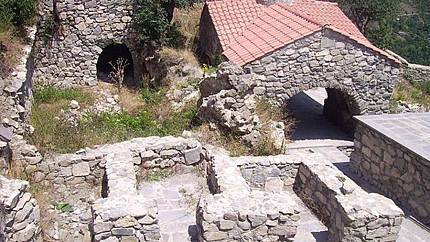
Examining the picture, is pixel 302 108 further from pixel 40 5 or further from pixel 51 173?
pixel 51 173

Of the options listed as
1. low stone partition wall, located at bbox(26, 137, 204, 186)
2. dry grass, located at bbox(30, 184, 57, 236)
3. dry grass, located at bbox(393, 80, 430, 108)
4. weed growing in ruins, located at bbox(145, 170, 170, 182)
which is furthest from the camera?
dry grass, located at bbox(393, 80, 430, 108)

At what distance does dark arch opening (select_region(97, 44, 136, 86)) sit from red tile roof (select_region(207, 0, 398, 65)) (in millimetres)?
3659

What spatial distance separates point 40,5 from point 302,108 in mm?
8796

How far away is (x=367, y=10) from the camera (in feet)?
72.5

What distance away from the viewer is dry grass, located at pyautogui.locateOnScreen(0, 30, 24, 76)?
10.0 meters

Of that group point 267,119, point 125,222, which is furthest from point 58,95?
point 125,222

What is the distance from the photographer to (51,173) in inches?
308

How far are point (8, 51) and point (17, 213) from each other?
6111 mm

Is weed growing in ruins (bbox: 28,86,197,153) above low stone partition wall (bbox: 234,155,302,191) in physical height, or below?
below

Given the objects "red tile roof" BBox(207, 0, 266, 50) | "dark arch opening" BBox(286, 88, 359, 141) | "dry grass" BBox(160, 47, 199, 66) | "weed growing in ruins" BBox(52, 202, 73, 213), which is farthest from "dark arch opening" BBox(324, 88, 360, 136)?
"weed growing in ruins" BBox(52, 202, 73, 213)

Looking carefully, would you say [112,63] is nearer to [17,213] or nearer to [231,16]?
[231,16]

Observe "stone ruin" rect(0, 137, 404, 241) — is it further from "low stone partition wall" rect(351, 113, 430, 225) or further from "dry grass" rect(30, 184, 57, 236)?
"low stone partition wall" rect(351, 113, 430, 225)

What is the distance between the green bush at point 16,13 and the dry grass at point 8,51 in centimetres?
29

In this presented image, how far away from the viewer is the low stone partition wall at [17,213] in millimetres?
5547
